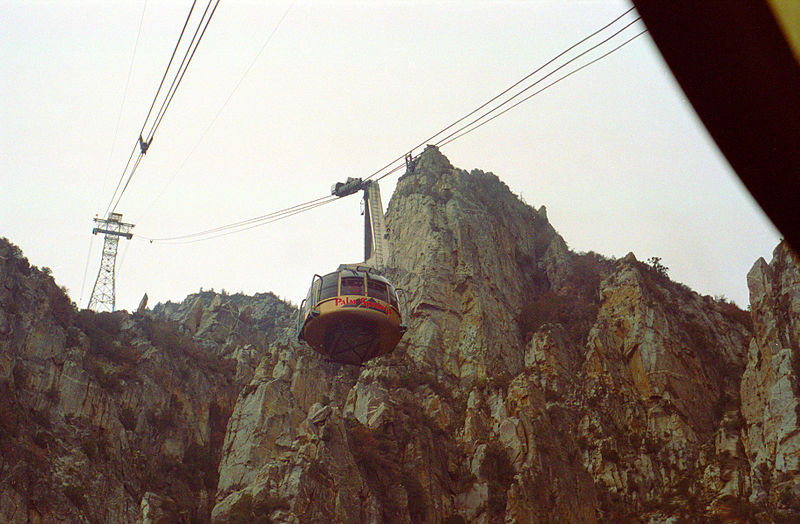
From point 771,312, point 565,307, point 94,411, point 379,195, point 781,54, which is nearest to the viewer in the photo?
point 781,54

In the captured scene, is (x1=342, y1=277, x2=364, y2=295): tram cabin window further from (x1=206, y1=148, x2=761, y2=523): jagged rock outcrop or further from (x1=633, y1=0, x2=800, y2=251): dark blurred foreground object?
(x1=633, y1=0, x2=800, y2=251): dark blurred foreground object

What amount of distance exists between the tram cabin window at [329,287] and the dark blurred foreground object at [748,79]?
2250cm

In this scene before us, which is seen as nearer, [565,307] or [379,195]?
[379,195]

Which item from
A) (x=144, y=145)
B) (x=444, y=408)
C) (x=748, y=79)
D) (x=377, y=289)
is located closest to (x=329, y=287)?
(x=377, y=289)

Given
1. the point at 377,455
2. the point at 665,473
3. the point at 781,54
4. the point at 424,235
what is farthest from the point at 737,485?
the point at 781,54

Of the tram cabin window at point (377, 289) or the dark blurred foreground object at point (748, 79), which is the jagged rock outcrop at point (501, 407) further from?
the dark blurred foreground object at point (748, 79)

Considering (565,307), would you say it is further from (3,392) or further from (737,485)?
(3,392)

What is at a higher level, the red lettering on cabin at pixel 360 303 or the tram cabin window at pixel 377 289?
the tram cabin window at pixel 377 289

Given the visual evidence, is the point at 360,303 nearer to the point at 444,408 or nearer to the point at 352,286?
the point at 352,286

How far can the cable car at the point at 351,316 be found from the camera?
79.9ft

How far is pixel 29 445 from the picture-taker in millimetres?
39719

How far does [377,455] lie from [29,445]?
1766cm

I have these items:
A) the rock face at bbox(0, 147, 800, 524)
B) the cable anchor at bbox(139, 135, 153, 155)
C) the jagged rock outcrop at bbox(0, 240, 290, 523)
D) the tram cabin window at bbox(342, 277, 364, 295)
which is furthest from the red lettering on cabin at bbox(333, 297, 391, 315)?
the jagged rock outcrop at bbox(0, 240, 290, 523)

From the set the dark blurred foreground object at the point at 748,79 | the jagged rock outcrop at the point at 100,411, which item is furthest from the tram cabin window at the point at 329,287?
the dark blurred foreground object at the point at 748,79
